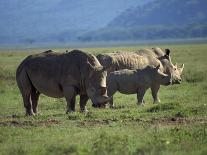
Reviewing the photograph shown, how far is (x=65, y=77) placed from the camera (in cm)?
1834

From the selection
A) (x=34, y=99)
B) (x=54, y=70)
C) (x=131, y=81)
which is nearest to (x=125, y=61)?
(x=131, y=81)

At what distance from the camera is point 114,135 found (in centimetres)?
1330

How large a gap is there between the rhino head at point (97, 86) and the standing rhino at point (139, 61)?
3.72 metres

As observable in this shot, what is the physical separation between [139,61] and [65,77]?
18.0 ft

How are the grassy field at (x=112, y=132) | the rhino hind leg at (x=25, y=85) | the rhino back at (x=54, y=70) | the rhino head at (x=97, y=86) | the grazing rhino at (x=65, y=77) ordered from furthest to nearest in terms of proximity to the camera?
the rhino hind leg at (x=25, y=85), the rhino back at (x=54, y=70), the grazing rhino at (x=65, y=77), the rhino head at (x=97, y=86), the grassy field at (x=112, y=132)

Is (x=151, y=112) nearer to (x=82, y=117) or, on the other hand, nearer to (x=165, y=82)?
(x=82, y=117)

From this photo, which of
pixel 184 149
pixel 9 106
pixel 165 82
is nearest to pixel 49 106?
pixel 9 106

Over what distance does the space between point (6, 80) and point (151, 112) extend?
1554 cm

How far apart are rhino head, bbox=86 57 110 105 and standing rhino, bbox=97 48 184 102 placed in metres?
3.72

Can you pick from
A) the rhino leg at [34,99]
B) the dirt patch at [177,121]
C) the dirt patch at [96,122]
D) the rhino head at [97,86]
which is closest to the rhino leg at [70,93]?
the rhino head at [97,86]

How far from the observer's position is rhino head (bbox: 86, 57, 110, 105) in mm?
17719

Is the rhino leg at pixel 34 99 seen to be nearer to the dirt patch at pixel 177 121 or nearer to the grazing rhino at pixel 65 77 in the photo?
the grazing rhino at pixel 65 77

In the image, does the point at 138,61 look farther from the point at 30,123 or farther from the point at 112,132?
the point at 112,132

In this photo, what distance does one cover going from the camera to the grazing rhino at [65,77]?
1788 cm
